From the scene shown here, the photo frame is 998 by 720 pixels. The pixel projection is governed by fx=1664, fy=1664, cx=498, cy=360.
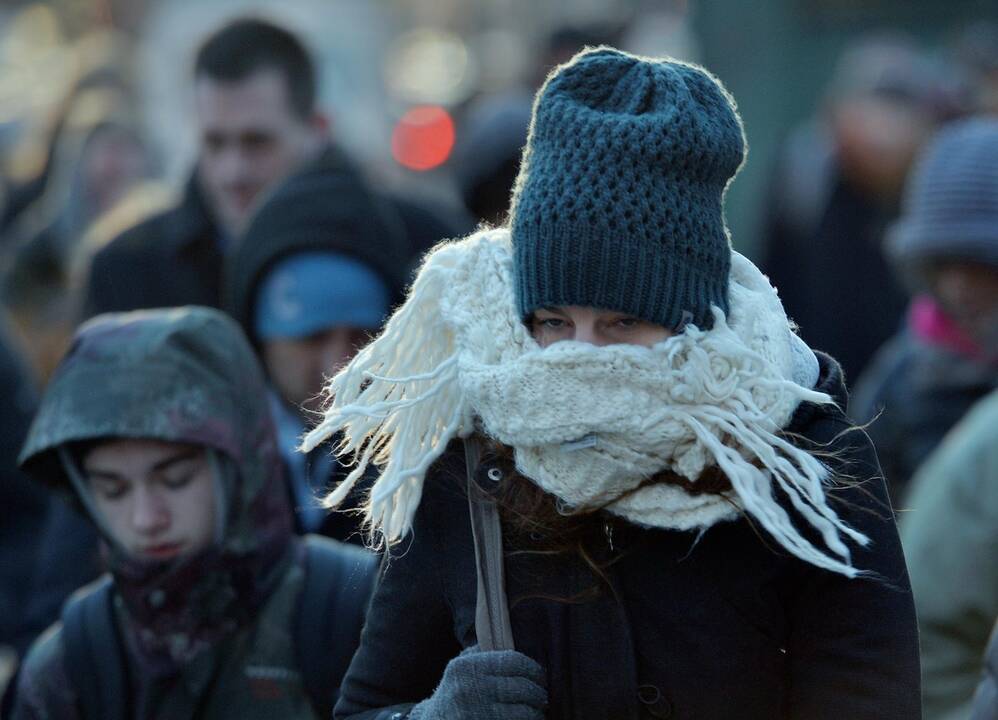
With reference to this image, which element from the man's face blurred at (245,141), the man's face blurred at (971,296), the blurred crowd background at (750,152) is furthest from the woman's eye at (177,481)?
the man's face blurred at (971,296)

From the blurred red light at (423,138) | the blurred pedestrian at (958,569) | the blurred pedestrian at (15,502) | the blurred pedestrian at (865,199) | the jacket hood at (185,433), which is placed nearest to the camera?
the jacket hood at (185,433)

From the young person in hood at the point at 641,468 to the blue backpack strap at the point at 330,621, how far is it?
0.88 metres

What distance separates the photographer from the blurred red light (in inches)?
618

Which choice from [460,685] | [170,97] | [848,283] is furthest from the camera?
[170,97]

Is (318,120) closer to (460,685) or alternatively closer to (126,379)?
(126,379)

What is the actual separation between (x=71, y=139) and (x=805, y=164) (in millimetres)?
3823

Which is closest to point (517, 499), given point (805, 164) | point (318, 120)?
point (318, 120)

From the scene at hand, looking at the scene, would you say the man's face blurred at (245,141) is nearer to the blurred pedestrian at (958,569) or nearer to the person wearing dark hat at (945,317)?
the person wearing dark hat at (945,317)

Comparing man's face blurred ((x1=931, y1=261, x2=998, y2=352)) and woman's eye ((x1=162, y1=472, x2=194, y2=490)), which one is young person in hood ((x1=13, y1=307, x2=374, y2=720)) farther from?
man's face blurred ((x1=931, y1=261, x2=998, y2=352))

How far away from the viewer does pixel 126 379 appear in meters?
3.55

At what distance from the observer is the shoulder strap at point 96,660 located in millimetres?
3330

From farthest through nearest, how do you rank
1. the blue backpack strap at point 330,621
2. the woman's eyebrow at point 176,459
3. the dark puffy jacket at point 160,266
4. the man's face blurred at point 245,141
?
the man's face blurred at point 245,141
the dark puffy jacket at point 160,266
the woman's eyebrow at point 176,459
the blue backpack strap at point 330,621

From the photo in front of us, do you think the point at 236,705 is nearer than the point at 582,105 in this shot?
No

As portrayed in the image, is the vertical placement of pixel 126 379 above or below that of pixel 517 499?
below
